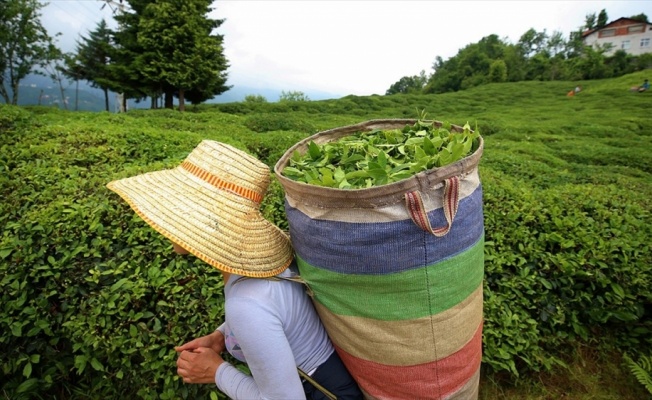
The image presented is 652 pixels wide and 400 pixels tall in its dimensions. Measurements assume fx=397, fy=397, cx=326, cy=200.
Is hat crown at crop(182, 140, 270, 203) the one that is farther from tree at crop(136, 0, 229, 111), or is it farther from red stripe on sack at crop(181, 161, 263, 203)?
tree at crop(136, 0, 229, 111)

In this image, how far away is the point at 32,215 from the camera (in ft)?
7.69

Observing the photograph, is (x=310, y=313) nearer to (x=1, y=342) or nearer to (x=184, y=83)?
(x=1, y=342)

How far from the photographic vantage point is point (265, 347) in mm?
1159

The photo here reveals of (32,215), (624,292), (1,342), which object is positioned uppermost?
(32,215)

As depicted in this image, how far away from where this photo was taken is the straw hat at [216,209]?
1245mm

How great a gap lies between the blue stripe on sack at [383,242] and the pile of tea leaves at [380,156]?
126 millimetres

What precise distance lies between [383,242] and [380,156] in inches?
10.6

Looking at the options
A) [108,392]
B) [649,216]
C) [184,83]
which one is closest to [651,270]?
[649,216]

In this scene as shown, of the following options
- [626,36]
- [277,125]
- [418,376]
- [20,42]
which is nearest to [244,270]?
[418,376]

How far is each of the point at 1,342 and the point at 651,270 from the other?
3.86 m

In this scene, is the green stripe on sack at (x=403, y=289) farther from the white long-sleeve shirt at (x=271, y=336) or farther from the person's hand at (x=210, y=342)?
the person's hand at (x=210, y=342)

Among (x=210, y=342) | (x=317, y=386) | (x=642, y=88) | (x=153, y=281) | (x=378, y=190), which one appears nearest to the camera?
(x=378, y=190)

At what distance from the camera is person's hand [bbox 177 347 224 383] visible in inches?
57.1

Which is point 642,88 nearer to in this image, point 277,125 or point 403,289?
point 277,125
